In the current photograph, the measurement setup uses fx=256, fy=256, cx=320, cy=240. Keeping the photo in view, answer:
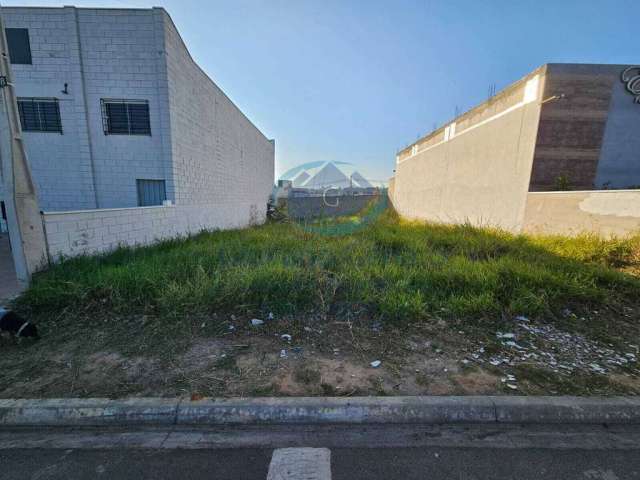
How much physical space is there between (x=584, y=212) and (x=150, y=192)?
439 inches

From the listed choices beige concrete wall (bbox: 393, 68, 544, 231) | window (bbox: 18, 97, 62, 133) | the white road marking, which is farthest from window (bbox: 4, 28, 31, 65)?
beige concrete wall (bbox: 393, 68, 544, 231)

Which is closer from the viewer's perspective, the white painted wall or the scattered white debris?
the scattered white debris

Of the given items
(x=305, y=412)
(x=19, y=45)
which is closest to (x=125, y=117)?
(x=19, y=45)

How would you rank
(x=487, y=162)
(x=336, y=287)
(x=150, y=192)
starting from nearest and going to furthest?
(x=336, y=287), (x=150, y=192), (x=487, y=162)

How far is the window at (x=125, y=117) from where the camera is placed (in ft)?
23.0

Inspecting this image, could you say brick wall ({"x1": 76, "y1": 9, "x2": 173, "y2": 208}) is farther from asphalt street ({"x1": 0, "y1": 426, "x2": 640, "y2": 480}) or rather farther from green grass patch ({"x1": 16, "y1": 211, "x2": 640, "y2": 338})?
asphalt street ({"x1": 0, "y1": 426, "x2": 640, "y2": 480})

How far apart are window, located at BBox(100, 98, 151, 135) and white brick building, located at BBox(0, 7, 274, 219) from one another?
0.09 ft

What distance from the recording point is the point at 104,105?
703cm

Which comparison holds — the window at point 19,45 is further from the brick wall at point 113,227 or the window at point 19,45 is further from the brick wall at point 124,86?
the brick wall at point 113,227

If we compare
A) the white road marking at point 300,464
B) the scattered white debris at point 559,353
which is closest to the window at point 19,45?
the white road marking at point 300,464

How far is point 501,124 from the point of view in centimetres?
884

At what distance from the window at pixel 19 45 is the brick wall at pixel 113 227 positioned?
5.46 metres

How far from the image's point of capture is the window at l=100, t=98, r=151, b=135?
7.02m

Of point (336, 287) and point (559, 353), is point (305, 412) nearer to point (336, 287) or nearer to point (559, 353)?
point (336, 287)
